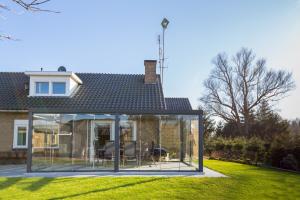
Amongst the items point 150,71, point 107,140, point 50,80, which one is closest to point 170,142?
point 107,140

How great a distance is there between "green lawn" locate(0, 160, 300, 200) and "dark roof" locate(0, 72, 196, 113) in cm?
711

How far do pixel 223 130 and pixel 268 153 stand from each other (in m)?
18.8

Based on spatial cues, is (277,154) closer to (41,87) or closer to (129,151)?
(129,151)

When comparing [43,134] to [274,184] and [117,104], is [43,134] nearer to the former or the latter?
[117,104]

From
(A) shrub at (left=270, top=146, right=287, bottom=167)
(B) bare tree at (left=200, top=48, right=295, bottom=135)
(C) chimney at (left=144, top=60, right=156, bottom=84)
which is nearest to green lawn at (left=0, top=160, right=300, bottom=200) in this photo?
(A) shrub at (left=270, top=146, right=287, bottom=167)

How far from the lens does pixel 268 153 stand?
2212 centimetres

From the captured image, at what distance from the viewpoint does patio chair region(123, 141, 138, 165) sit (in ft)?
59.6

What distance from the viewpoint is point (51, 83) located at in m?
24.3

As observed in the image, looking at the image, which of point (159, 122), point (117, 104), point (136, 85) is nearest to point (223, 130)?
point (136, 85)

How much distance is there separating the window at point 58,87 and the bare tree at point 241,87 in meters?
21.8

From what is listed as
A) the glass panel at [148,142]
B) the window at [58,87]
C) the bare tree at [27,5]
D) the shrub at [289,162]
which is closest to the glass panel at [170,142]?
the glass panel at [148,142]

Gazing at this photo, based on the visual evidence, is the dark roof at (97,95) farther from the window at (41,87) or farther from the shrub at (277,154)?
the shrub at (277,154)

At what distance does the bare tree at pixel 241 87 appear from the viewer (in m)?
40.8

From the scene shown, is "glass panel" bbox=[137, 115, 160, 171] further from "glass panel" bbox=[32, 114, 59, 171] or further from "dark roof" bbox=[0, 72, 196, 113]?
"glass panel" bbox=[32, 114, 59, 171]
